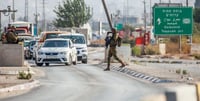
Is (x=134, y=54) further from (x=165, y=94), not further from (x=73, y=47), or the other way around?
(x=165, y=94)

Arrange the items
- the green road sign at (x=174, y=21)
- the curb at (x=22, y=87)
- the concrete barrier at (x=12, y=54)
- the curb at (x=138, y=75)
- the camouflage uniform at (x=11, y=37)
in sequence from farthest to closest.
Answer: the green road sign at (x=174, y=21) → the camouflage uniform at (x=11, y=37) → the concrete barrier at (x=12, y=54) → the curb at (x=138, y=75) → the curb at (x=22, y=87)

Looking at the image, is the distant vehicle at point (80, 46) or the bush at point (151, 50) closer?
the distant vehicle at point (80, 46)

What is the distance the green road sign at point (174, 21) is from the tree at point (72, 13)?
70.9 meters

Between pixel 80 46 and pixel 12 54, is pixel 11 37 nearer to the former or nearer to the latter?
pixel 12 54

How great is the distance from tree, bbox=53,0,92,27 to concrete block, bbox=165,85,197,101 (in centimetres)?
9779

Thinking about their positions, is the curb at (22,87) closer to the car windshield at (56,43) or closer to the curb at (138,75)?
the curb at (138,75)

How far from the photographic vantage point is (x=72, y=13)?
359 ft

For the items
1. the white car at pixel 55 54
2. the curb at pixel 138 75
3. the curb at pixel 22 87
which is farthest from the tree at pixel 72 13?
the curb at pixel 22 87

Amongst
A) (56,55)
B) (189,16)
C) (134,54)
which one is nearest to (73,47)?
(56,55)

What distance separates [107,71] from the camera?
32.2 metres

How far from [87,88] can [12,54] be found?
10.1 m

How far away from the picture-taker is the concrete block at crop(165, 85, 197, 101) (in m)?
10.9

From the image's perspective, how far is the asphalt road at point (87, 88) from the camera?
19453mm

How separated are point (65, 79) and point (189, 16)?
14.0 m
